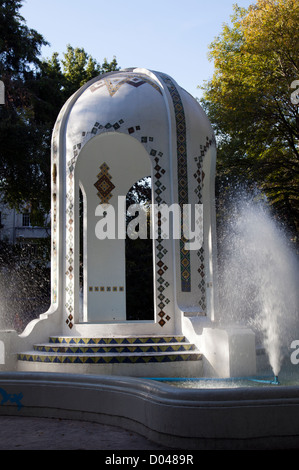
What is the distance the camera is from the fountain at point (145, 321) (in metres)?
4.82

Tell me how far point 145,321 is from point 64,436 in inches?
185

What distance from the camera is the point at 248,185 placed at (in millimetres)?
20516

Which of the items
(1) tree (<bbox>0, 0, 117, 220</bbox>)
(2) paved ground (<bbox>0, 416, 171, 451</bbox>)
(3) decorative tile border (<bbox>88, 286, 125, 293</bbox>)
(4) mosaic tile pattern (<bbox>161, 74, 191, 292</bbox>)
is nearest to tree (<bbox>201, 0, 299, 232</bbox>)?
(1) tree (<bbox>0, 0, 117, 220</bbox>)

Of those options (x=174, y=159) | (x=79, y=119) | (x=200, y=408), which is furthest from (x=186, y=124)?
(x=200, y=408)

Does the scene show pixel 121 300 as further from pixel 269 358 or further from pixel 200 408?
pixel 200 408

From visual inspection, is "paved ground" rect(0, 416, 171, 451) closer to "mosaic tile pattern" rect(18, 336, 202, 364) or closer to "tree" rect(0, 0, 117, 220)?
"mosaic tile pattern" rect(18, 336, 202, 364)

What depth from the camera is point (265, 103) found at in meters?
20.9

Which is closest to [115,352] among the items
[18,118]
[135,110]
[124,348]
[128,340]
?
[124,348]

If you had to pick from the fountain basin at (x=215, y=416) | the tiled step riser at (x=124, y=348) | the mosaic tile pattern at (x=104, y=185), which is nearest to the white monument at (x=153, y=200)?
the tiled step riser at (x=124, y=348)

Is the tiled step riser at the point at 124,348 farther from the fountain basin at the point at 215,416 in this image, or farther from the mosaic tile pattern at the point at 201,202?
the fountain basin at the point at 215,416

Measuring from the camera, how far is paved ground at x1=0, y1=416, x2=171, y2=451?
4.96 metres

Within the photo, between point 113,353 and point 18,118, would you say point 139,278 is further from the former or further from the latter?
point 113,353

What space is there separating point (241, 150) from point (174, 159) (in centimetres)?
1402

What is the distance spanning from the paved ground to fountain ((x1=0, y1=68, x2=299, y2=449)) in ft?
0.48
